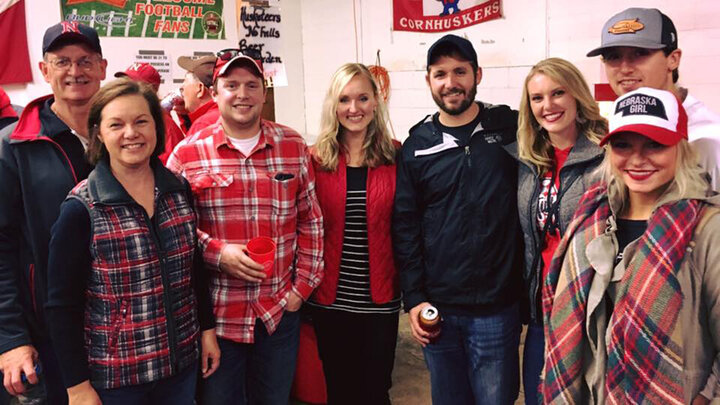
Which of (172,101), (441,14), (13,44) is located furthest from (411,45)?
(13,44)

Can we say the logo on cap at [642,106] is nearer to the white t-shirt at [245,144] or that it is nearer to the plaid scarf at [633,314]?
the plaid scarf at [633,314]

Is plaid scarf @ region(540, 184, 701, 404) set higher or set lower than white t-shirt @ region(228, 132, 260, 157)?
lower

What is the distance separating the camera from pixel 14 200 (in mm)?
1867

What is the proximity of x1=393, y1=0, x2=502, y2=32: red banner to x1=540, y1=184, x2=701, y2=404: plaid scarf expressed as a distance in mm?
3396

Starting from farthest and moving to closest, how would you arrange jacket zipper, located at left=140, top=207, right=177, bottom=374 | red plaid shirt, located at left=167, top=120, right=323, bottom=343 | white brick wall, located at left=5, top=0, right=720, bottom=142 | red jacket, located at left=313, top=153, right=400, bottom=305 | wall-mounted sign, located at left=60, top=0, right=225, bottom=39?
1. wall-mounted sign, located at left=60, top=0, right=225, bottom=39
2. white brick wall, located at left=5, top=0, right=720, bottom=142
3. red jacket, located at left=313, top=153, right=400, bottom=305
4. red plaid shirt, located at left=167, top=120, right=323, bottom=343
5. jacket zipper, located at left=140, top=207, right=177, bottom=374

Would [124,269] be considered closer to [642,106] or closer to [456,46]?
[456,46]

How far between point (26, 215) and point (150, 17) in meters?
4.02

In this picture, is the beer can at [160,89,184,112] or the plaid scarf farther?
the beer can at [160,89,184,112]

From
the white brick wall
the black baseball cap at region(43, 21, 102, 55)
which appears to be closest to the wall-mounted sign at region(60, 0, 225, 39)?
the white brick wall

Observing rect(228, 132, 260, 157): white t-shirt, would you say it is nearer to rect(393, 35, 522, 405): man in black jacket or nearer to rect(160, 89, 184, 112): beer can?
rect(393, 35, 522, 405): man in black jacket

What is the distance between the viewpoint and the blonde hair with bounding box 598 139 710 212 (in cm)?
154

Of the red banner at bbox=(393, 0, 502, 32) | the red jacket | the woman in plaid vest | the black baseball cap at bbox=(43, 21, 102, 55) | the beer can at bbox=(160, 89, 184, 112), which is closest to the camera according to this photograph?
the woman in plaid vest

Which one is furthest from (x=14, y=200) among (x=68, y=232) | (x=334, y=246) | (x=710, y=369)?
(x=710, y=369)

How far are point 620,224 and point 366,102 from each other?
1206mm
